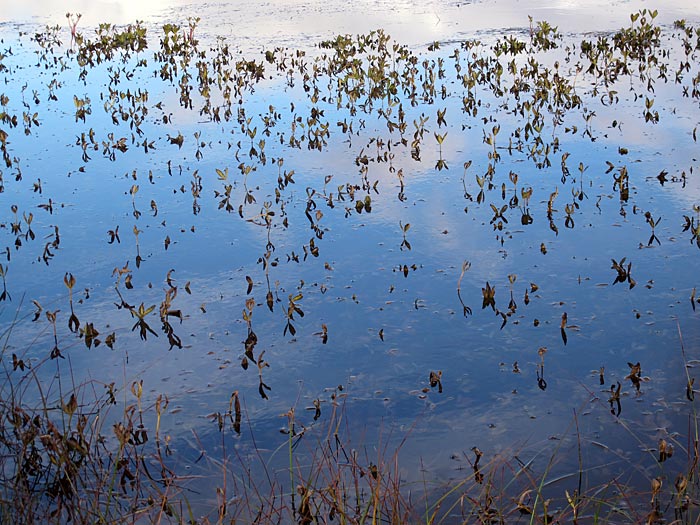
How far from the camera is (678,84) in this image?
44.9 feet

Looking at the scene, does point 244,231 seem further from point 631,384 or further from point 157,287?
point 631,384

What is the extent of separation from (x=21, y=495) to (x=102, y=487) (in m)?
0.38

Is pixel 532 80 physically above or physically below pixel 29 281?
above

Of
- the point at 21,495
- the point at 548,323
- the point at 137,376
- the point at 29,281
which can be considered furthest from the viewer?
the point at 29,281

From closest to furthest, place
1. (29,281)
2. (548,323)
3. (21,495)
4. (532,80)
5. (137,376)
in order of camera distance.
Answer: (21,495), (137,376), (548,323), (29,281), (532,80)

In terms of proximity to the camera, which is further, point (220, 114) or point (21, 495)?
point (220, 114)

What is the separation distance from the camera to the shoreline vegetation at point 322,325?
4254 mm

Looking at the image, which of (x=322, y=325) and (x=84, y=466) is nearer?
(x=84, y=466)

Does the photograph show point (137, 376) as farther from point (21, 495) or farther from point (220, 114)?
point (220, 114)

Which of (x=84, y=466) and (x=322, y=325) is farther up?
(x=322, y=325)

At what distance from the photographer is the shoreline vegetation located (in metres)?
4.25

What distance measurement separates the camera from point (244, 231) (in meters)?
8.36

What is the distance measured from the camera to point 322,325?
245 inches

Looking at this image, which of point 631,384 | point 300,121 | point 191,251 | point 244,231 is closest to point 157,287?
point 191,251
